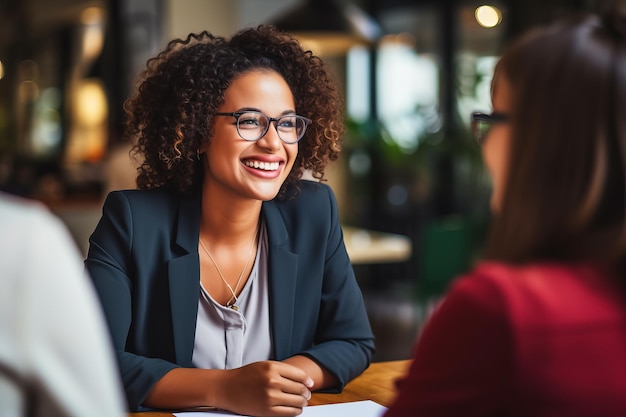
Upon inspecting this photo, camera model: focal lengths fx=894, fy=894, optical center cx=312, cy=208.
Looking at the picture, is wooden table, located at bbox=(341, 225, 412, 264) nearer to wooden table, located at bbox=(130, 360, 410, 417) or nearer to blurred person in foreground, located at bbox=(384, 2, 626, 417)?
wooden table, located at bbox=(130, 360, 410, 417)

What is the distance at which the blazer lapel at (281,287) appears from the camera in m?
1.87

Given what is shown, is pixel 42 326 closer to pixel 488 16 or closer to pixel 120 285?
pixel 120 285

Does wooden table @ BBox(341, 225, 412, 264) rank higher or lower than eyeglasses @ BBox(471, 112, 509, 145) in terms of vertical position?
lower

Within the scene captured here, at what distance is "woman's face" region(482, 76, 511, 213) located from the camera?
108cm

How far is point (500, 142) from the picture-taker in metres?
1.14

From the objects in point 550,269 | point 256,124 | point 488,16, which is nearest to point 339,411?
point 256,124

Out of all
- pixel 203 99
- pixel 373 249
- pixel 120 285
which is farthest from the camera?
pixel 373 249

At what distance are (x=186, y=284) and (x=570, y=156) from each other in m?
1.01

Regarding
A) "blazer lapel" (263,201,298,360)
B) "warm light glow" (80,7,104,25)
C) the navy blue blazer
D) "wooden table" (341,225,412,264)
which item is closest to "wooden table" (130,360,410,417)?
the navy blue blazer

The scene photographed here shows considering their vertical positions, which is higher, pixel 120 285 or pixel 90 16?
pixel 90 16

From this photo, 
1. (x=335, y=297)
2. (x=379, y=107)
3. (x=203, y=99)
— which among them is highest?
(x=379, y=107)

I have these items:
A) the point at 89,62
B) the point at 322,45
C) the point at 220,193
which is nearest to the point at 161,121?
the point at 220,193

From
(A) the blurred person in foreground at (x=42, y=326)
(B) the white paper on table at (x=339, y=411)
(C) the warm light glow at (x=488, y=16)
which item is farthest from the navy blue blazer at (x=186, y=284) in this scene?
(C) the warm light glow at (x=488, y=16)

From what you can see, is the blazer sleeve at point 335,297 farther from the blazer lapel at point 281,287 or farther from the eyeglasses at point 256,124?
the eyeglasses at point 256,124
